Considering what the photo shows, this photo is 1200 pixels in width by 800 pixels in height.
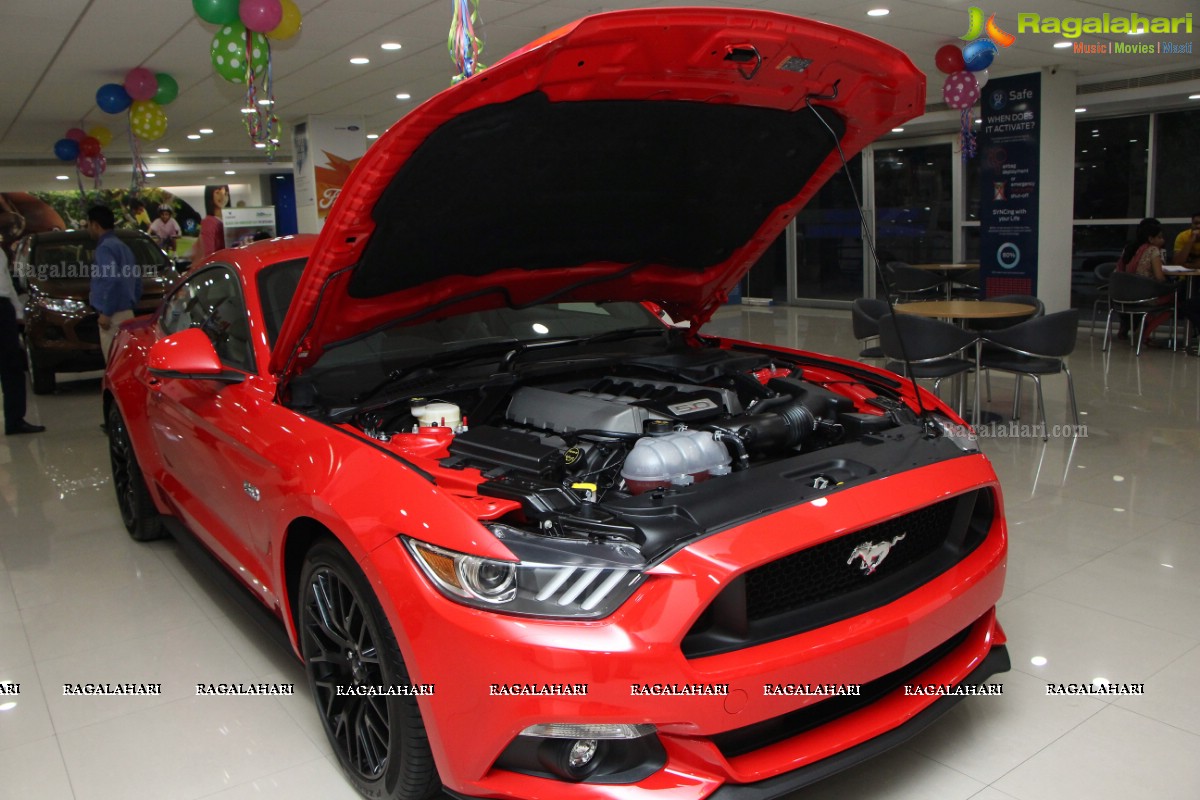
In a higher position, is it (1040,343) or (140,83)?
(140,83)

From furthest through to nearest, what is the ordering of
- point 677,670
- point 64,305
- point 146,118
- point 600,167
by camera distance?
point 146,118 < point 64,305 < point 600,167 < point 677,670

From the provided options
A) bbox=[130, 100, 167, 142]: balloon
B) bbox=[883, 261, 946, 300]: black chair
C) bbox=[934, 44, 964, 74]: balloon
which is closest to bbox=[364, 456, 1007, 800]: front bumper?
bbox=[934, 44, 964, 74]: balloon

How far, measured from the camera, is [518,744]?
5.46ft

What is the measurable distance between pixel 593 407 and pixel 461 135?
79 centimetres

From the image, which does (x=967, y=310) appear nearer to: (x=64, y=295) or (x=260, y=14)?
(x=260, y=14)

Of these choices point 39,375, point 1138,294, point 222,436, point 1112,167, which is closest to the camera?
point 222,436

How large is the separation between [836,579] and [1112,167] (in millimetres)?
11175

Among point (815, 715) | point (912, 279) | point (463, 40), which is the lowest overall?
point (815, 715)

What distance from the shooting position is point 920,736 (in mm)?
2307

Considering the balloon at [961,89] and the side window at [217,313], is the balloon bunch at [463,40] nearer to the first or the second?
the side window at [217,313]

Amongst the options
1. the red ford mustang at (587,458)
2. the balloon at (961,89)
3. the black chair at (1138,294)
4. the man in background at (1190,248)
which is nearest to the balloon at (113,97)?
the red ford mustang at (587,458)

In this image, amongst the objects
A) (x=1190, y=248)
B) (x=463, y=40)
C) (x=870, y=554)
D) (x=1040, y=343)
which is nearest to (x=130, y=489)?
(x=463, y=40)

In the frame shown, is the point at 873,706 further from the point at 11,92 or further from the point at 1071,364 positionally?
the point at 11,92

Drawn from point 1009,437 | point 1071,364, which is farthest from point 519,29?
point 1071,364
